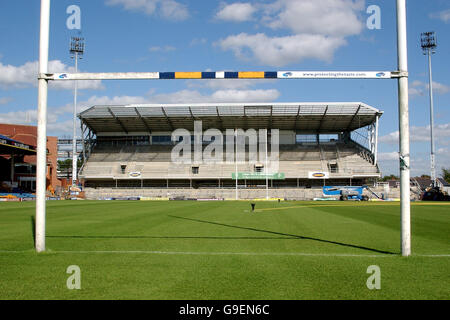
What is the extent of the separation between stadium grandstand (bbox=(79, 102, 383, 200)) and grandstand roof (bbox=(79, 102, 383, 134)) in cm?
14

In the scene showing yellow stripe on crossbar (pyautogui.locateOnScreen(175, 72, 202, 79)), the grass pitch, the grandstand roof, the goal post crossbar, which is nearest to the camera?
the grass pitch

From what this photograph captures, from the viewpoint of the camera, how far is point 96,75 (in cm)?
865

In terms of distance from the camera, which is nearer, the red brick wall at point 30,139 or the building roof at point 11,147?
the building roof at point 11,147

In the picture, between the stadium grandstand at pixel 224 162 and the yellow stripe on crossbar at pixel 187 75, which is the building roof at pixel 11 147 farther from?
the yellow stripe on crossbar at pixel 187 75

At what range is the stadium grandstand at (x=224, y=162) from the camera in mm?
57625

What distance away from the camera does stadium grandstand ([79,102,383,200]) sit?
57625 mm

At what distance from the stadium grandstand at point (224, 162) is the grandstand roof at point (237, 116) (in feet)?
0.48
